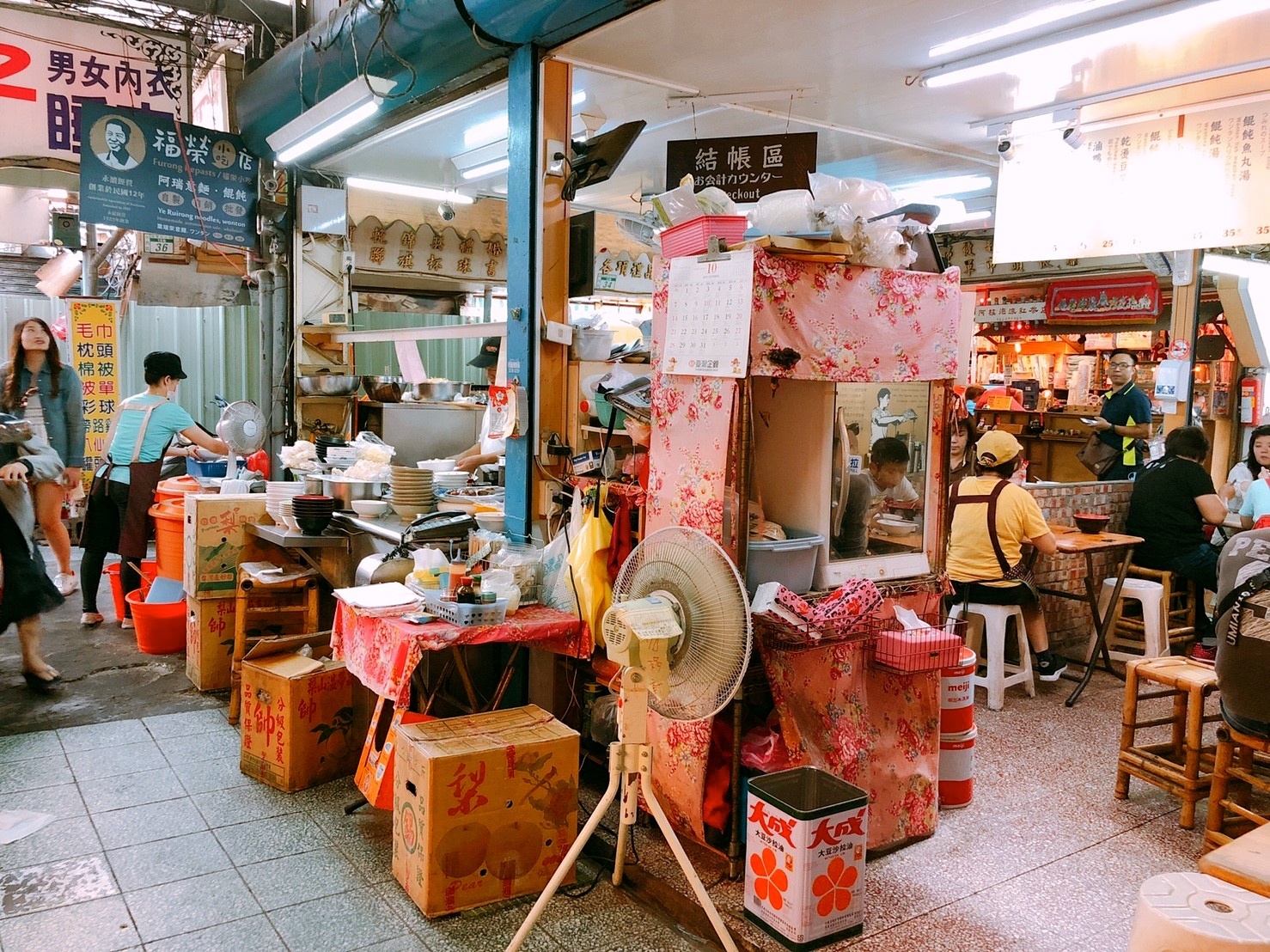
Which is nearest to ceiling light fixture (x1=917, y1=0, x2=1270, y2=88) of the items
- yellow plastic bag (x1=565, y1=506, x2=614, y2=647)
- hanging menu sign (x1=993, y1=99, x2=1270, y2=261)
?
hanging menu sign (x1=993, y1=99, x2=1270, y2=261)

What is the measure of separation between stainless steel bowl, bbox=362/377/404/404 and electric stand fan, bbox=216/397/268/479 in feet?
3.63

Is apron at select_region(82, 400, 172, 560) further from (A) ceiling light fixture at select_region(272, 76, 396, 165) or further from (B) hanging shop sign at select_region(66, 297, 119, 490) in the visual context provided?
(B) hanging shop sign at select_region(66, 297, 119, 490)

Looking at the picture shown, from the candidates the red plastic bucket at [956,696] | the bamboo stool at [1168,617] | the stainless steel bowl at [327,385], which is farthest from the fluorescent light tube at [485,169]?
the bamboo stool at [1168,617]

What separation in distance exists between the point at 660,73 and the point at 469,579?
323 cm

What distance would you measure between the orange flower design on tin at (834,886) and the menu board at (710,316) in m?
1.79

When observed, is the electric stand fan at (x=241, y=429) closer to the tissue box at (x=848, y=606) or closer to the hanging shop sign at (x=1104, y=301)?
the tissue box at (x=848, y=606)

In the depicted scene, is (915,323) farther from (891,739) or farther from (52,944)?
(52,944)

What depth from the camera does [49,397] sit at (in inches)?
264

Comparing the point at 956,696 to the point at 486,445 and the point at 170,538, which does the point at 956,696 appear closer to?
the point at 486,445

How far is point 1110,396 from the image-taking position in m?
8.49

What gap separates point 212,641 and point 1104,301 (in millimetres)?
10001

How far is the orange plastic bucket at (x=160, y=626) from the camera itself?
6.37 m

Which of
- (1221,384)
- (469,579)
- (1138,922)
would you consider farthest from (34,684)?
(1221,384)

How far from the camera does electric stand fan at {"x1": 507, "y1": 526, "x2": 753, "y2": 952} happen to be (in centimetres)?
294
